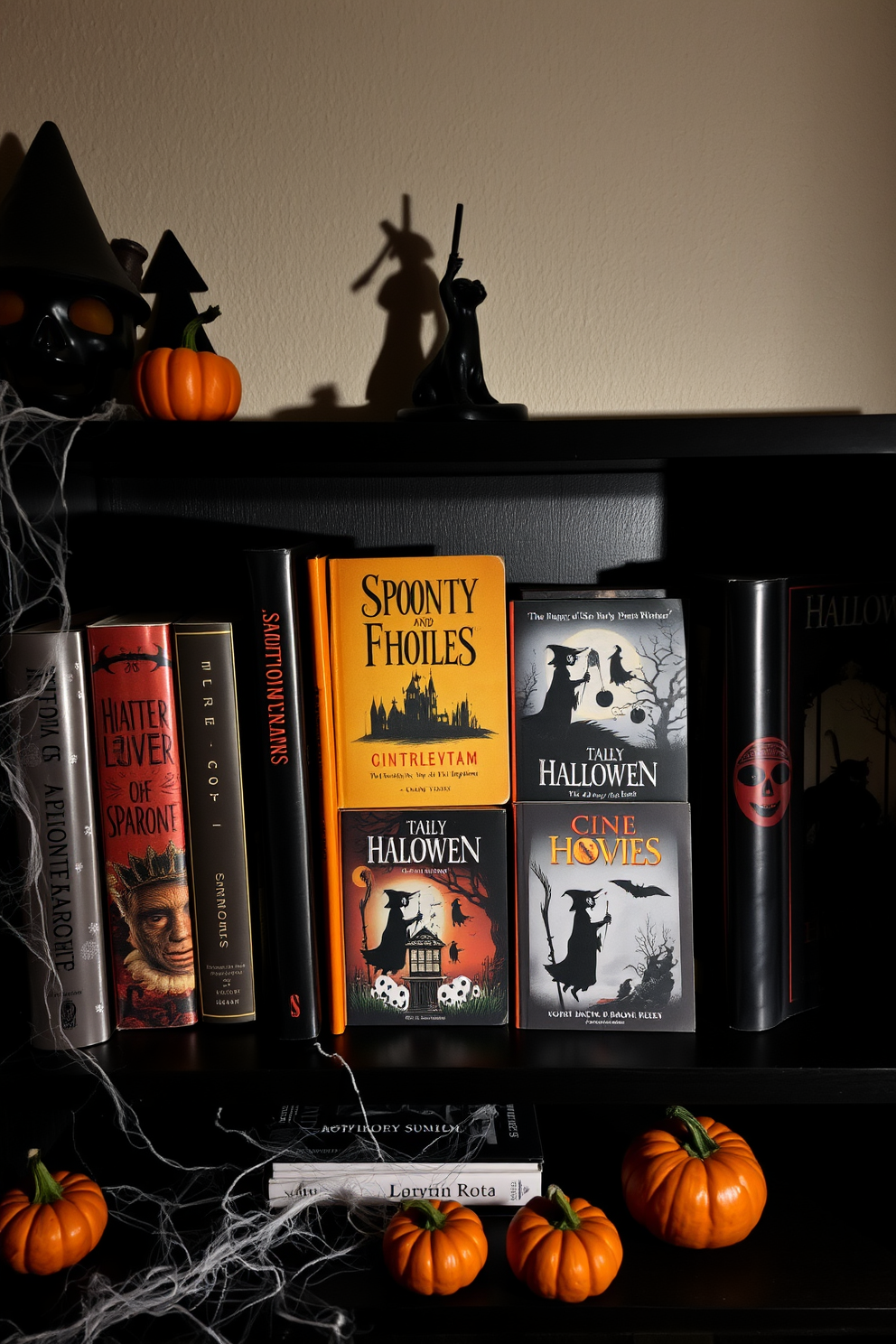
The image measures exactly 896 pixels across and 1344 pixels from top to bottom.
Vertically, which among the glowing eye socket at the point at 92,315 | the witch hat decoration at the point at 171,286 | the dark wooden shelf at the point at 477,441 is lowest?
the dark wooden shelf at the point at 477,441

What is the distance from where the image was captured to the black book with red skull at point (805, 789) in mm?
713

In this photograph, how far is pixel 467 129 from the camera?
0.90m

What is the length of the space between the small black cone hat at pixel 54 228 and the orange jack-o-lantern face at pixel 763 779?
2.21 feet

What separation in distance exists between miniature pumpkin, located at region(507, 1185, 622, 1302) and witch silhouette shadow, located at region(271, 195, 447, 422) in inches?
30.6

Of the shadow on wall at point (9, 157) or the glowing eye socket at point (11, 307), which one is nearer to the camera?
the glowing eye socket at point (11, 307)

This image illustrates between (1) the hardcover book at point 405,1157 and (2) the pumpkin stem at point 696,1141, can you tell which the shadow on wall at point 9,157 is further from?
(2) the pumpkin stem at point 696,1141

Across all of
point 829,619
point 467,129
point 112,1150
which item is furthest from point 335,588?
point 112,1150

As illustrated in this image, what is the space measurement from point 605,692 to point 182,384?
455 mm

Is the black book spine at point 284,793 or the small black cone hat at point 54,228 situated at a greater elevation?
the small black cone hat at point 54,228

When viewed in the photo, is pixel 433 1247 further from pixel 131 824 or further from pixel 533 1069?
pixel 131 824

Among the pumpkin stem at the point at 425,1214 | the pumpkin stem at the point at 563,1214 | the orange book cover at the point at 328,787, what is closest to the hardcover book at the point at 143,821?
the orange book cover at the point at 328,787

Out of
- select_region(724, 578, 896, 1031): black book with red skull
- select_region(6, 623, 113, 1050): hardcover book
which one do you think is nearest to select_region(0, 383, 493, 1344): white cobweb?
select_region(6, 623, 113, 1050): hardcover book

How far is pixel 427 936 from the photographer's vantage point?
765 millimetres

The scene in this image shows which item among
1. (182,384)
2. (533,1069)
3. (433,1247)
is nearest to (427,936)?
(533,1069)
